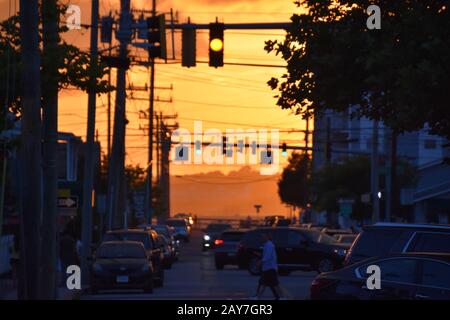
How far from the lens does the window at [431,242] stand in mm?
21719

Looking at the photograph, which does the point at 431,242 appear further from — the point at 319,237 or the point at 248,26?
the point at 319,237

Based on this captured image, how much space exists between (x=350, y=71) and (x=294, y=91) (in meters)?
1.76

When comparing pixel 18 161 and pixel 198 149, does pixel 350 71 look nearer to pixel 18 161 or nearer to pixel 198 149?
pixel 18 161

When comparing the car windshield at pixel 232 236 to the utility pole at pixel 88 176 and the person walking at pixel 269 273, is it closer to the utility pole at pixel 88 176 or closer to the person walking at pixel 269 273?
the utility pole at pixel 88 176

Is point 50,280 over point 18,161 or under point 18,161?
under

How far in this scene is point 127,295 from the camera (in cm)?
3288

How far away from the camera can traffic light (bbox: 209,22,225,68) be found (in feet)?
80.7

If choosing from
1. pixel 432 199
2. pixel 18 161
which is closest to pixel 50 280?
pixel 18 161

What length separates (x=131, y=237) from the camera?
3938 cm

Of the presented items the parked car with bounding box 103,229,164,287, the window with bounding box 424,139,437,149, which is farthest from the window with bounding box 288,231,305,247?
the window with bounding box 424,139,437,149

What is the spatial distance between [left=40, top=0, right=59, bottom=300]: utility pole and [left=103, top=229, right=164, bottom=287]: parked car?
11433 millimetres

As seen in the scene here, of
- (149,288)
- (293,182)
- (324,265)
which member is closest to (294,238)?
(324,265)

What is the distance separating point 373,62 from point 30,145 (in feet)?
21.0

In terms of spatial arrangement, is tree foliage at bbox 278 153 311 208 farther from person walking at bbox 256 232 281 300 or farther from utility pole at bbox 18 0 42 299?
utility pole at bbox 18 0 42 299
